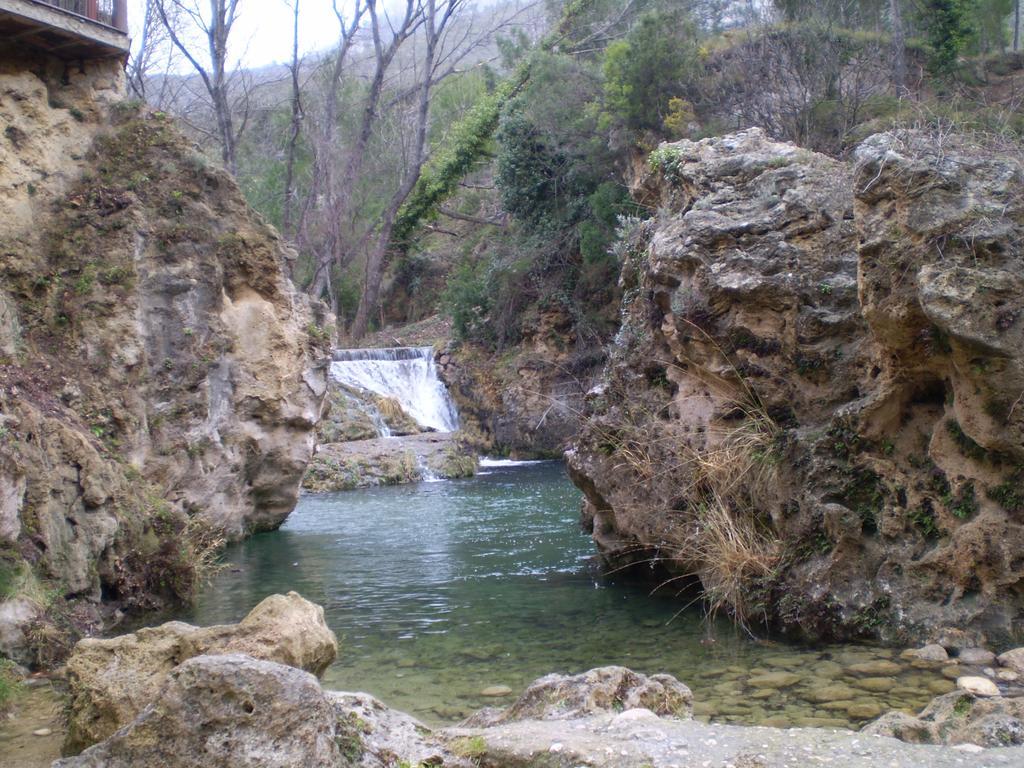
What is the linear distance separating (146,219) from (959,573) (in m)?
8.77

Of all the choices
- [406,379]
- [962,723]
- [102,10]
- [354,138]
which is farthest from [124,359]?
[354,138]

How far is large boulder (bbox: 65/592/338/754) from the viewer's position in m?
4.73

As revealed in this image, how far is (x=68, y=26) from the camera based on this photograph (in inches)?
404

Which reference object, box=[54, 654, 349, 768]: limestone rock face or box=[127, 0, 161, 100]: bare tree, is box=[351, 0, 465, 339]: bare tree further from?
box=[54, 654, 349, 768]: limestone rock face

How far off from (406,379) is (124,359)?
→ 17304 millimetres

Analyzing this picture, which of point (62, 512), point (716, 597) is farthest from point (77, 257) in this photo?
point (716, 597)

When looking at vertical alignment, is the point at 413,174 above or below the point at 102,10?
above

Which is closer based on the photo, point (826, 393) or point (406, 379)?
point (826, 393)

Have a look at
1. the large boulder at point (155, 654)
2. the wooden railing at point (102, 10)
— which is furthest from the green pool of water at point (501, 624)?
the wooden railing at point (102, 10)

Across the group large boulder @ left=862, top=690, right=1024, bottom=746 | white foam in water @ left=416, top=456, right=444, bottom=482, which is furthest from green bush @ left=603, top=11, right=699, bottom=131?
large boulder @ left=862, top=690, right=1024, bottom=746

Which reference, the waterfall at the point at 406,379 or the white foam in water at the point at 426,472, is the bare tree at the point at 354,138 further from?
the white foam in water at the point at 426,472

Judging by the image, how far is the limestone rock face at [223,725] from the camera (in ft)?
12.1

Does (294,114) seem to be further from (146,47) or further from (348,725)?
(348,725)

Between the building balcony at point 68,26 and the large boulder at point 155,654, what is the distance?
7.16 meters
